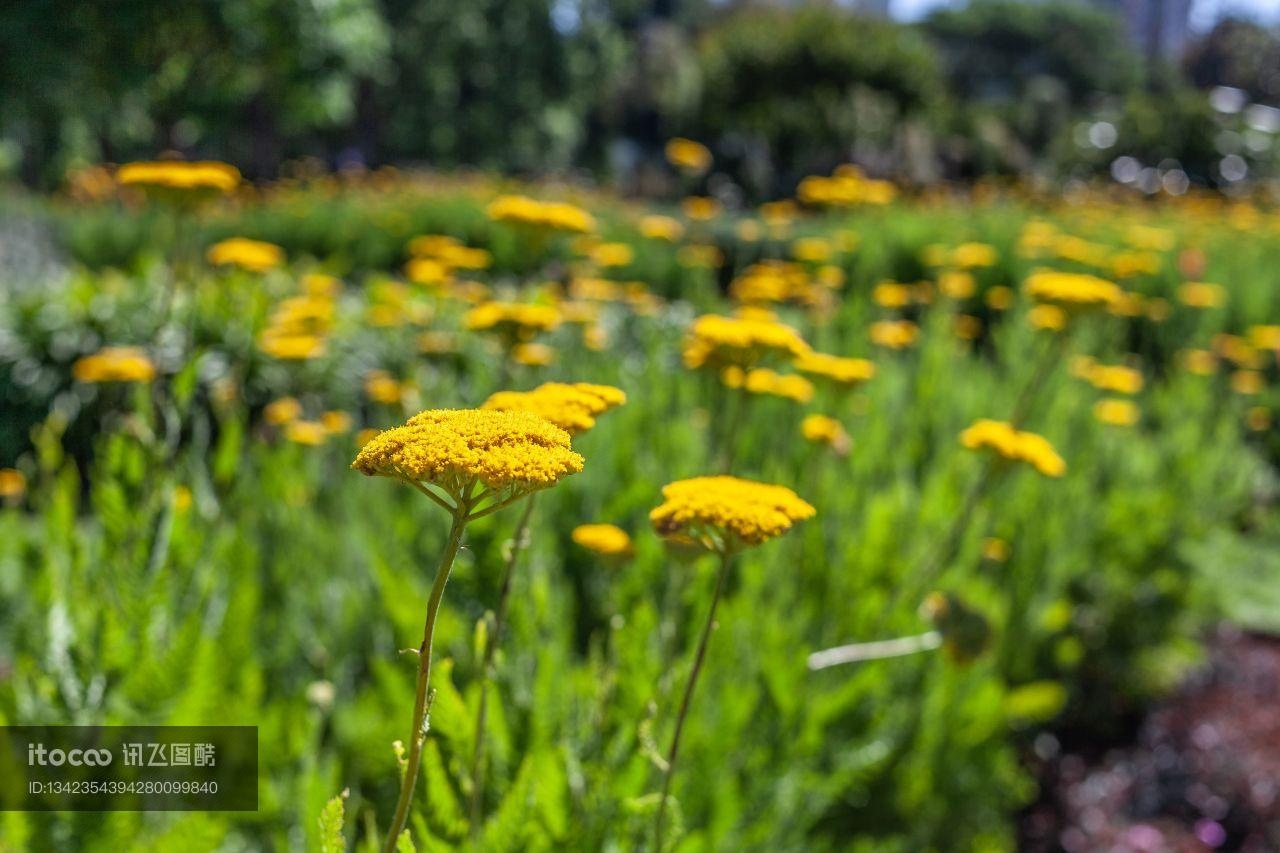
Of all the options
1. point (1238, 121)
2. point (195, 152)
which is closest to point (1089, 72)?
point (1238, 121)

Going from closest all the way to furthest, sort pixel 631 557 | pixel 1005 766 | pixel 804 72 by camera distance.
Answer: pixel 631 557 < pixel 1005 766 < pixel 804 72

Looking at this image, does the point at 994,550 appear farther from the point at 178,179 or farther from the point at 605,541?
the point at 178,179

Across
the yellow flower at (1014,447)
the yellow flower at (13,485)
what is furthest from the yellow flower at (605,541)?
the yellow flower at (13,485)

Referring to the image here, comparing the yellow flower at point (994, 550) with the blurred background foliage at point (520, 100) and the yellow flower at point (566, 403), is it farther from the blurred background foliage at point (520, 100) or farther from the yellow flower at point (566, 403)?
the blurred background foliage at point (520, 100)

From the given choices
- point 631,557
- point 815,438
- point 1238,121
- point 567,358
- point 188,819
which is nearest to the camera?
point 188,819

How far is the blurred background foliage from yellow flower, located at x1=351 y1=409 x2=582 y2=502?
497 inches

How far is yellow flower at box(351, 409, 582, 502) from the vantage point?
Answer: 66 cm

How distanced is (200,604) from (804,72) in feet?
69.0

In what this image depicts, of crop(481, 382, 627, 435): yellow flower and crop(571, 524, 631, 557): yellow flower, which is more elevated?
crop(481, 382, 627, 435): yellow flower

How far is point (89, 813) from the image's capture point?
1.34m

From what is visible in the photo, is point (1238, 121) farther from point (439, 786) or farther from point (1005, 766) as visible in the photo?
point (439, 786)

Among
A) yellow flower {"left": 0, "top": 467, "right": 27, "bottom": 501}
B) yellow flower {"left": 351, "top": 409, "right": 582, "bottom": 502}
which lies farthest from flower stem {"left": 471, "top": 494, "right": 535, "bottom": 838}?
yellow flower {"left": 0, "top": 467, "right": 27, "bottom": 501}

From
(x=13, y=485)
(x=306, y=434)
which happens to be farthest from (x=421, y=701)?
A: (x=13, y=485)

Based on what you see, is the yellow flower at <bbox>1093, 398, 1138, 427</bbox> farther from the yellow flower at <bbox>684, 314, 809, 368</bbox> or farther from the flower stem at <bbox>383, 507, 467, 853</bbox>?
the flower stem at <bbox>383, 507, 467, 853</bbox>
